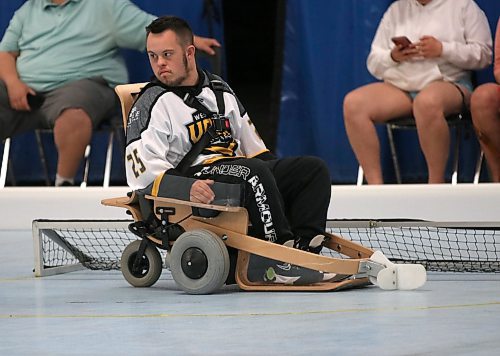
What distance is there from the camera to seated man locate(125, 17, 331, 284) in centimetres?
363

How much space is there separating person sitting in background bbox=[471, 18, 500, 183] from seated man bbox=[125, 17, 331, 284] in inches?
96.8

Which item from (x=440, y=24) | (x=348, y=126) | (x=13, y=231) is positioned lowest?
(x=13, y=231)

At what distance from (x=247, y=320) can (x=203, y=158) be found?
2.90 ft

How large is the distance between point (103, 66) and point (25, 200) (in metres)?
0.98

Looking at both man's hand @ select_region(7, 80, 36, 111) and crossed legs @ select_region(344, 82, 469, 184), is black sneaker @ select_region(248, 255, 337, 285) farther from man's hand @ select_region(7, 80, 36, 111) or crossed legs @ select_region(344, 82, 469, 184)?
man's hand @ select_region(7, 80, 36, 111)

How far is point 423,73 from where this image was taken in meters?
6.30

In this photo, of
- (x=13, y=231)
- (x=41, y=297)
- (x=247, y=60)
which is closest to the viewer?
(x=41, y=297)

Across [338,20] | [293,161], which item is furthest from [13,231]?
[293,161]

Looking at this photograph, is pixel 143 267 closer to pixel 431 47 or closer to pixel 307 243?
pixel 307 243

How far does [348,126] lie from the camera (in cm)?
643

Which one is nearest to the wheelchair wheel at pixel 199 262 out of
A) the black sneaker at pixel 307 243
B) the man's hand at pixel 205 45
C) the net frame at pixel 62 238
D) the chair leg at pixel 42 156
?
the black sneaker at pixel 307 243

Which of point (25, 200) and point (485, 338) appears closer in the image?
point (485, 338)

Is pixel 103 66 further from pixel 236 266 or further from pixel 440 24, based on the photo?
pixel 236 266

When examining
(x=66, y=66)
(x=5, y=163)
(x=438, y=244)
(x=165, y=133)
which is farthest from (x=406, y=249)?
(x=5, y=163)
